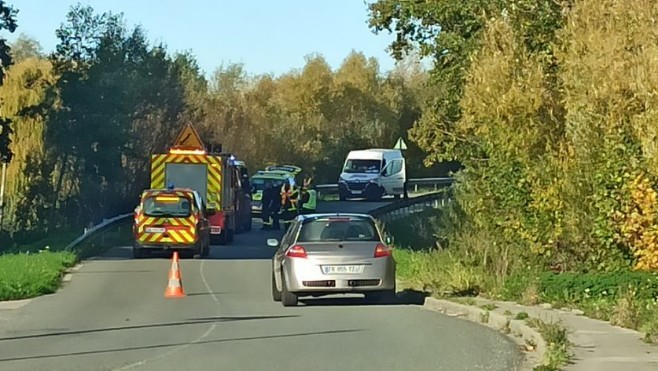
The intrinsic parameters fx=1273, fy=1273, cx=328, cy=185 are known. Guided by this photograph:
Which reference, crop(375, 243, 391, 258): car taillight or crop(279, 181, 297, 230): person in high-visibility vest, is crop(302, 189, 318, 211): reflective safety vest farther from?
crop(375, 243, 391, 258): car taillight

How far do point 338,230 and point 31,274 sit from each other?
687 centimetres

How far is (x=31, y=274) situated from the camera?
24234mm

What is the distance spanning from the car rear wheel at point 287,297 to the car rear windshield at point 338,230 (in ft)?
2.48

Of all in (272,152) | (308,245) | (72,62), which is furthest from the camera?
(272,152)

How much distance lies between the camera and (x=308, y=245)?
65.9ft

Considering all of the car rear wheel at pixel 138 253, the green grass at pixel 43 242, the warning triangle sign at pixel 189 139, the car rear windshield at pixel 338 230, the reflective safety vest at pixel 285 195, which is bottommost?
the green grass at pixel 43 242

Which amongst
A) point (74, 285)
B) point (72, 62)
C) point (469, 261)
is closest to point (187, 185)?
point (74, 285)

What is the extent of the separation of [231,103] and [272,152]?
23.8 ft

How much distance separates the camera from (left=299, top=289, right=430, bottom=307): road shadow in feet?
69.3

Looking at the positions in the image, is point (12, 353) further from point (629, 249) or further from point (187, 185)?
point (187, 185)

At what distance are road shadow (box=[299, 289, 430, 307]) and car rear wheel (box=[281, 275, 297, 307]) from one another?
64cm

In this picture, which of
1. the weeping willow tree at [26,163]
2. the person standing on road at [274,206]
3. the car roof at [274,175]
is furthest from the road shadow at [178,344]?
the weeping willow tree at [26,163]

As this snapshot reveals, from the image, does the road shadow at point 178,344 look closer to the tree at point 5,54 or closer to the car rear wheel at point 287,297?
the car rear wheel at point 287,297

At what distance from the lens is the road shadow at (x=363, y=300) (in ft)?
69.3
